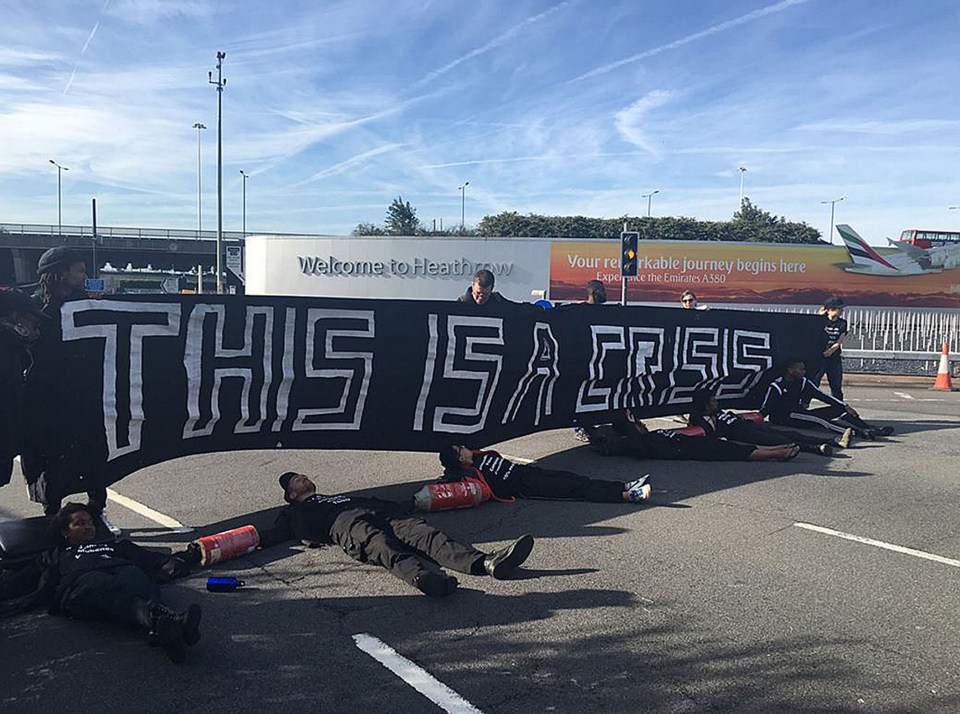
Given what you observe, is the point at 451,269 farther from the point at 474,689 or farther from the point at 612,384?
the point at 474,689

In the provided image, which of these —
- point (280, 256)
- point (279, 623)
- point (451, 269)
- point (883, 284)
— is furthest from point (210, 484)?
point (883, 284)

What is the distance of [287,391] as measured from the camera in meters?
6.70

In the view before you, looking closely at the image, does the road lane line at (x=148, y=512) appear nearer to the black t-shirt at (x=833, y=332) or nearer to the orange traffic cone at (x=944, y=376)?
the black t-shirt at (x=833, y=332)

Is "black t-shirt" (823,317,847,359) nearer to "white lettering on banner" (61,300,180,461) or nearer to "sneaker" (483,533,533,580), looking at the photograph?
"sneaker" (483,533,533,580)

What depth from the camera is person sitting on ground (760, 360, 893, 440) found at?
10.0 metres

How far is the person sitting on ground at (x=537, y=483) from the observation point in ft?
22.0

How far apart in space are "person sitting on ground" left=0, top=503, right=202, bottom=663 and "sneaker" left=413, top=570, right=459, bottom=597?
1249mm

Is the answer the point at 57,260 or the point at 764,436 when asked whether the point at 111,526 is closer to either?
the point at 57,260

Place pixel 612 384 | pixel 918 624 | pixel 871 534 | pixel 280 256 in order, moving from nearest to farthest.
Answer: pixel 918 624 < pixel 871 534 < pixel 612 384 < pixel 280 256

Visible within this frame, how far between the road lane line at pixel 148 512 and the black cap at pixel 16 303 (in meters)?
1.89

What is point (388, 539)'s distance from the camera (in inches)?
201

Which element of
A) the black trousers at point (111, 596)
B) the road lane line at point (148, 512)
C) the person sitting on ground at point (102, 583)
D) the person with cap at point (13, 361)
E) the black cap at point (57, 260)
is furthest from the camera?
the road lane line at point (148, 512)

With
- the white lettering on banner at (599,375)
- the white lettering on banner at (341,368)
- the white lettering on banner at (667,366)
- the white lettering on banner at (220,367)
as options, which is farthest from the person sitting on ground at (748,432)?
the white lettering on banner at (220,367)

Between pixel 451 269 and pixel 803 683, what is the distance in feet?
108
